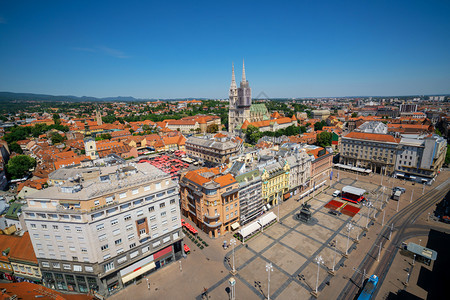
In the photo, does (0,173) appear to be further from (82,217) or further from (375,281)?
(375,281)

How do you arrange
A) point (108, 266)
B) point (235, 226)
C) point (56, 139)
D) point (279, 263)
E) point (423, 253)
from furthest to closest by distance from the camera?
point (56, 139)
point (235, 226)
point (279, 263)
point (423, 253)
point (108, 266)

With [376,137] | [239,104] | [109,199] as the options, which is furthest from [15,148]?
[376,137]

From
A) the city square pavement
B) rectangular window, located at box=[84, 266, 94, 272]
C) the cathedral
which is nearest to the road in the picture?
the city square pavement

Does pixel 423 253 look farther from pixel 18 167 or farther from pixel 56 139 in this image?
pixel 56 139

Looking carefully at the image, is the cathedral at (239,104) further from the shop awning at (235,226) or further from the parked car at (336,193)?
the shop awning at (235,226)

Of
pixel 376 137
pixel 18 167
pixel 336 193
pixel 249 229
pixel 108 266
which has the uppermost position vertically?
pixel 376 137

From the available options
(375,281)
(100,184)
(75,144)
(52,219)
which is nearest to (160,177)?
(100,184)

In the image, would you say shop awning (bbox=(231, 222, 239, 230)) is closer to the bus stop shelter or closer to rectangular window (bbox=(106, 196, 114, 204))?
rectangular window (bbox=(106, 196, 114, 204))
